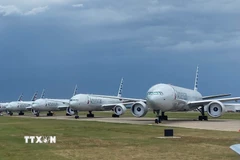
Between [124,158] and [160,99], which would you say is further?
[160,99]

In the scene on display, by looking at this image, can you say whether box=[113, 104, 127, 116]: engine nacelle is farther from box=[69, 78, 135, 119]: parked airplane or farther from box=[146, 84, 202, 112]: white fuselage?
box=[146, 84, 202, 112]: white fuselage

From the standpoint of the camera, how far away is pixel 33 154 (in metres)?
16.7

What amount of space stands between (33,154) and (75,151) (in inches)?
76.4

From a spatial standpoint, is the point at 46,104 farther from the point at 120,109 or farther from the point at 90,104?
the point at 120,109

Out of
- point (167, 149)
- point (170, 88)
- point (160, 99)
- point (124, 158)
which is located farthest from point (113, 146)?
point (170, 88)

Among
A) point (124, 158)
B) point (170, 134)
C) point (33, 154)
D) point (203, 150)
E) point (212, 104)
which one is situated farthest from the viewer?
point (212, 104)

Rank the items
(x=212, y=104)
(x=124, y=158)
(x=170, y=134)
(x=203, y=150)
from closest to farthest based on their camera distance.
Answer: (x=124, y=158)
(x=203, y=150)
(x=170, y=134)
(x=212, y=104)

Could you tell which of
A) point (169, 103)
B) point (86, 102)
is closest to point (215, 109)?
point (169, 103)

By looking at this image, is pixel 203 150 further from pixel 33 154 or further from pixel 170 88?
pixel 170 88

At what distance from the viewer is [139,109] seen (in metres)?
50.1

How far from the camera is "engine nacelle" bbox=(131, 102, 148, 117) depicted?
4956cm

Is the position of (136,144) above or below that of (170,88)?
below

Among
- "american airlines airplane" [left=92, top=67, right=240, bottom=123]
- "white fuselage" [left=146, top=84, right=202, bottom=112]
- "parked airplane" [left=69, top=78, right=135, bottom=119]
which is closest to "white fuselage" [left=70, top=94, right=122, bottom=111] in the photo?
"parked airplane" [left=69, top=78, right=135, bottom=119]

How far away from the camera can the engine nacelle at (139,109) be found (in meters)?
49.6
